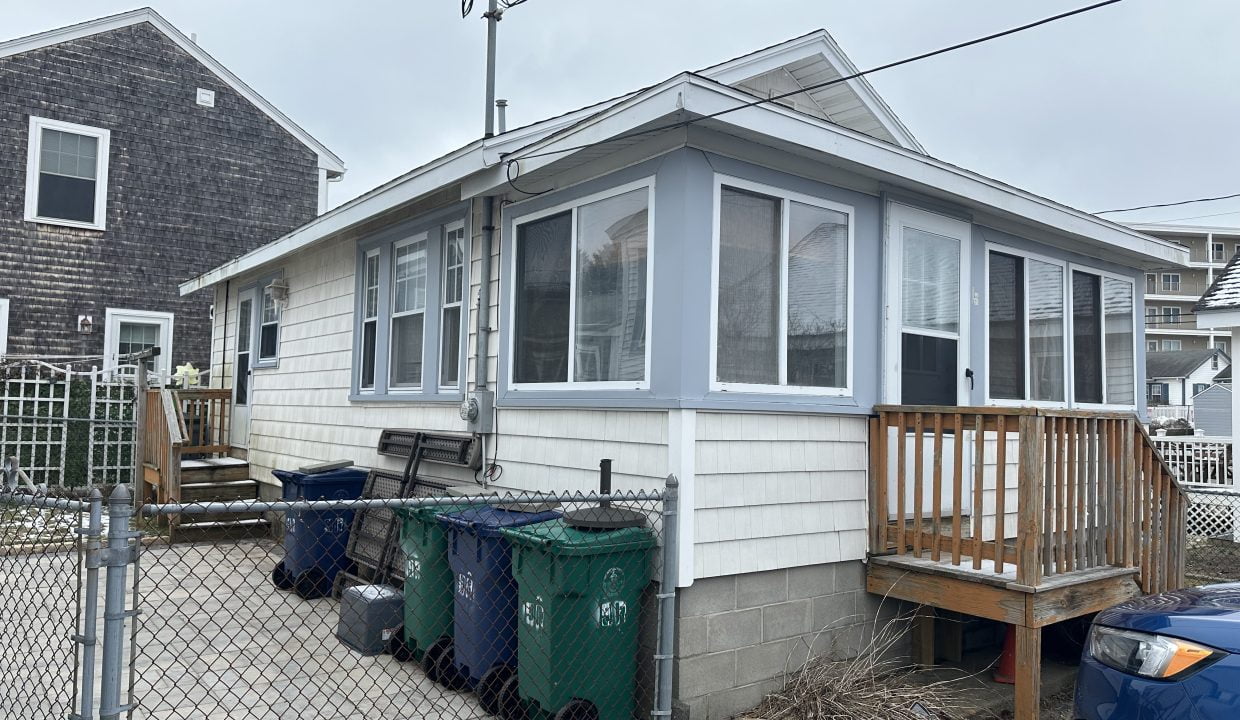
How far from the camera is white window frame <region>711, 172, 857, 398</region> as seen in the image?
4707mm

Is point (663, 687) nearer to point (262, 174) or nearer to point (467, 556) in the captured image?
point (467, 556)

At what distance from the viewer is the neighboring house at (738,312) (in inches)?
182

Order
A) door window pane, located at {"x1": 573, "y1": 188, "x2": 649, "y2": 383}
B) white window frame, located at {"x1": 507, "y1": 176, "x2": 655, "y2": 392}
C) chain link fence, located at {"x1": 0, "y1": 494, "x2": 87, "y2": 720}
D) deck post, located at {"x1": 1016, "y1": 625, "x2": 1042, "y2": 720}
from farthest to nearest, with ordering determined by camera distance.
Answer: door window pane, located at {"x1": 573, "y1": 188, "x2": 649, "y2": 383} → white window frame, located at {"x1": 507, "y1": 176, "x2": 655, "y2": 392} → deck post, located at {"x1": 1016, "y1": 625, "x2": 1042, "y2": 720} → chain link fence, located at {"x1": 0, "y1": 494, "x2": 87, "y2": 720}

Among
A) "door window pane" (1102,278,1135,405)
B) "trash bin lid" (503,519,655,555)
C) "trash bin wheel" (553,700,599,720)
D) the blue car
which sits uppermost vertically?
"door window pane" (1102,278,1135,405)

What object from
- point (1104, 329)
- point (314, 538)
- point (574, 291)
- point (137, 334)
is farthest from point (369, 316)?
point (137, 334)

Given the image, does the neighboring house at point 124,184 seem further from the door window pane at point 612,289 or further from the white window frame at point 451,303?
the door window pane at point 612,289

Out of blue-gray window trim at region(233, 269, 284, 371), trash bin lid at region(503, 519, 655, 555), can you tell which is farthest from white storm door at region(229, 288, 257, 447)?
trash bin lid at region(503, 519, 655, 555)

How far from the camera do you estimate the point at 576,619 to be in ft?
13.8

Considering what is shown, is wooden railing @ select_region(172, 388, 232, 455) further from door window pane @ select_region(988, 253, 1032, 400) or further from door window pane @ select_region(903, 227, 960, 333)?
door window pane @ select_region(988, 253, 1032, 400)

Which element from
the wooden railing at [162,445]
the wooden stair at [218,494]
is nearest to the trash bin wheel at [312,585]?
the wooden stair at [218,494]

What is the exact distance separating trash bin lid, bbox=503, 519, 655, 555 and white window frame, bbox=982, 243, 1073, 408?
2.95 metres

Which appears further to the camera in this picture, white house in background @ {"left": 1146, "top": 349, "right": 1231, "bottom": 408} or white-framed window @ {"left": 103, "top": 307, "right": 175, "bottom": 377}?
white house in background @ {"left": 1146, "top": 349, "right": 1231, "bottom": 408}

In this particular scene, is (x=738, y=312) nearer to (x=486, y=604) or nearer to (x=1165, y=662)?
(x=486, y=604)

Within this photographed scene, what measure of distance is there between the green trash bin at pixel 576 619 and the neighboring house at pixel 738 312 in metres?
0.28
